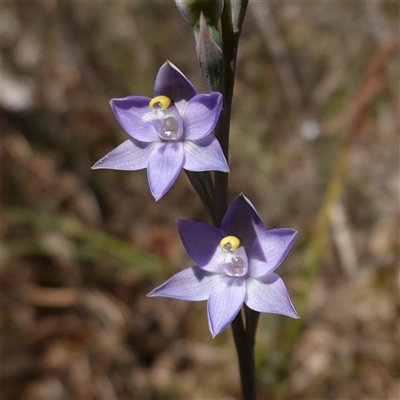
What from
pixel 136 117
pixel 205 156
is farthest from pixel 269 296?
pixel 136 117

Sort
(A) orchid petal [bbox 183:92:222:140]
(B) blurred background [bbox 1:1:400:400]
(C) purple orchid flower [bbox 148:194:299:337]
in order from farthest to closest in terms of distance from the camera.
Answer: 1. (B) blurred background [bbox 1:1:400:400]
2. (C) purple orchid flower [bbox 148:194:299:337]
3. (A) orchid petal [bbox 183:92:222:140]

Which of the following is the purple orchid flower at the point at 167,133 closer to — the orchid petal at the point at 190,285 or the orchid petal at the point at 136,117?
the orchid petal at the point at 136,117

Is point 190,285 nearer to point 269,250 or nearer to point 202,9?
point 269,250

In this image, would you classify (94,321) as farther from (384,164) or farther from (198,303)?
(384,164)

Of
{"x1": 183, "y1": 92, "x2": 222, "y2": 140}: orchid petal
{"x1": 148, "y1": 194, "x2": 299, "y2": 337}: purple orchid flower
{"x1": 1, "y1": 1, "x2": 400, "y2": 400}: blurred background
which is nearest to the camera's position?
{"x1": 183, "y1": 92, "x2": 222, "y2": 140}: orchid petal

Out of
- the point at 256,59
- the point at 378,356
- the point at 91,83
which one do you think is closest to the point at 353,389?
the point at 378,356

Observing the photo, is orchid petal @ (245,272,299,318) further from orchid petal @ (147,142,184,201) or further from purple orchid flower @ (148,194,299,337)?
orchid petal @ (147,142,184,201)

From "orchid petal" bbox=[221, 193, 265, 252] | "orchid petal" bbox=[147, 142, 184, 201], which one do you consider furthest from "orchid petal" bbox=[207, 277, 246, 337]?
"orchid petal" bbox=[147, 142, 184, 201]
